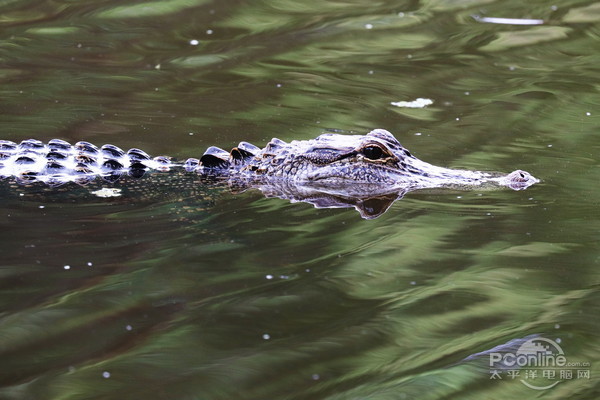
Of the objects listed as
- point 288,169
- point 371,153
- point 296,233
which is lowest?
point 288,169

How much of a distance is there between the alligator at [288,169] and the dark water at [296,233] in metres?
0.36

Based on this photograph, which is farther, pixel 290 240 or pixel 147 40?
pixel 147 40

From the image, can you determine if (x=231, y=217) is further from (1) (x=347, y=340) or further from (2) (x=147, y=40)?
(2) (x=147, y=40)

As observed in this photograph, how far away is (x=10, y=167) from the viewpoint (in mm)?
7781

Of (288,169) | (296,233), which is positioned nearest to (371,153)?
(288,169)

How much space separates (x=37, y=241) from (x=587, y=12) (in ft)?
32.8

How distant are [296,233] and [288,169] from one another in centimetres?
187

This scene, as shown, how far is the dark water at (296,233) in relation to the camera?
4398 millimetres

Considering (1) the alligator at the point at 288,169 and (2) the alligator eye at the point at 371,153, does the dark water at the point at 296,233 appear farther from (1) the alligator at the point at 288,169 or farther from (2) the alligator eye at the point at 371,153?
(2) the alligator eye at the point at 371,153

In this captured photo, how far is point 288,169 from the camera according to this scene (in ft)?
26.4

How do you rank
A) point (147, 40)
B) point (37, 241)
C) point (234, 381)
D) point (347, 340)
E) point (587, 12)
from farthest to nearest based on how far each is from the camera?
point (587, 12) < point (147, 40) < point (37, 241) < point (347, 340) < point (234, 381)

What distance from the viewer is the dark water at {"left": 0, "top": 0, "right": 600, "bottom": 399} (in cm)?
440

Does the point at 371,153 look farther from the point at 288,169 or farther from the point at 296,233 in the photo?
the point at 296,233

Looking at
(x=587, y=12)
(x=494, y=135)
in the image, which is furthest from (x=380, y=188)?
(x=587, y=12)
